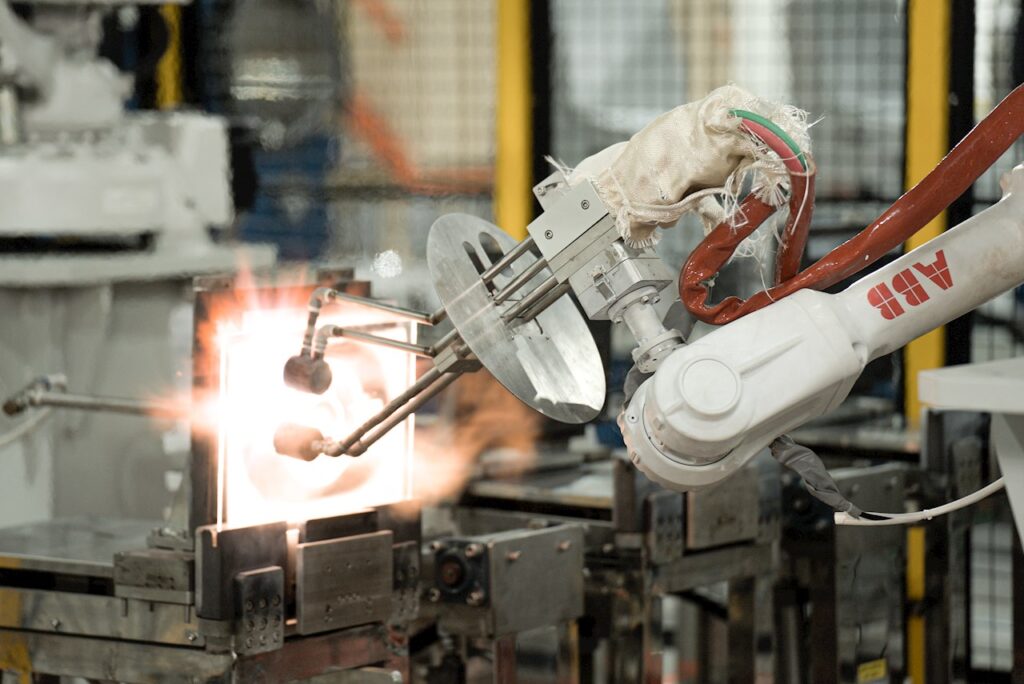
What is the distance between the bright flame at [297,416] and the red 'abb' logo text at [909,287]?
3.31 feet

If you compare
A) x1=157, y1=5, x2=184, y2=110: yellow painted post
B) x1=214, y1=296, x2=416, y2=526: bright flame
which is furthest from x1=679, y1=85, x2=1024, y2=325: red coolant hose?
x1=157, y1=5, x2=184, y2=110: yellow painted post

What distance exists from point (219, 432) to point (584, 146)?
2.71 m

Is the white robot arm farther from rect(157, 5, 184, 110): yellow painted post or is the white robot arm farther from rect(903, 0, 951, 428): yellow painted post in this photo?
rect(157, 5, 184, 110): yellow painted post

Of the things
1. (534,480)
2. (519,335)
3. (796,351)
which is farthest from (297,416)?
(534,480)

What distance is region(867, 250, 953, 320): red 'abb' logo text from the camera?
85.0 inches

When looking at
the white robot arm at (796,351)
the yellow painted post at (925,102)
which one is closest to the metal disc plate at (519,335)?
the white robot arm at (796,351)

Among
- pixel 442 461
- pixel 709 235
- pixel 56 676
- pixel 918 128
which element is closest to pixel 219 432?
pixel 56 676

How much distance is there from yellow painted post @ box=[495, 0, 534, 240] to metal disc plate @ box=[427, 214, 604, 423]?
2717 millimetres

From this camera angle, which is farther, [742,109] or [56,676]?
[56,676]

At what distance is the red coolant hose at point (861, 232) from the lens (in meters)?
2.15

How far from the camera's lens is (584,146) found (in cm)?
526

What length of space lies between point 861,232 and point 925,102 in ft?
8.24

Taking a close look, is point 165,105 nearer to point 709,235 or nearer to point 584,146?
point 584,146

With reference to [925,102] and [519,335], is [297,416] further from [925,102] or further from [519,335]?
[925,102]
